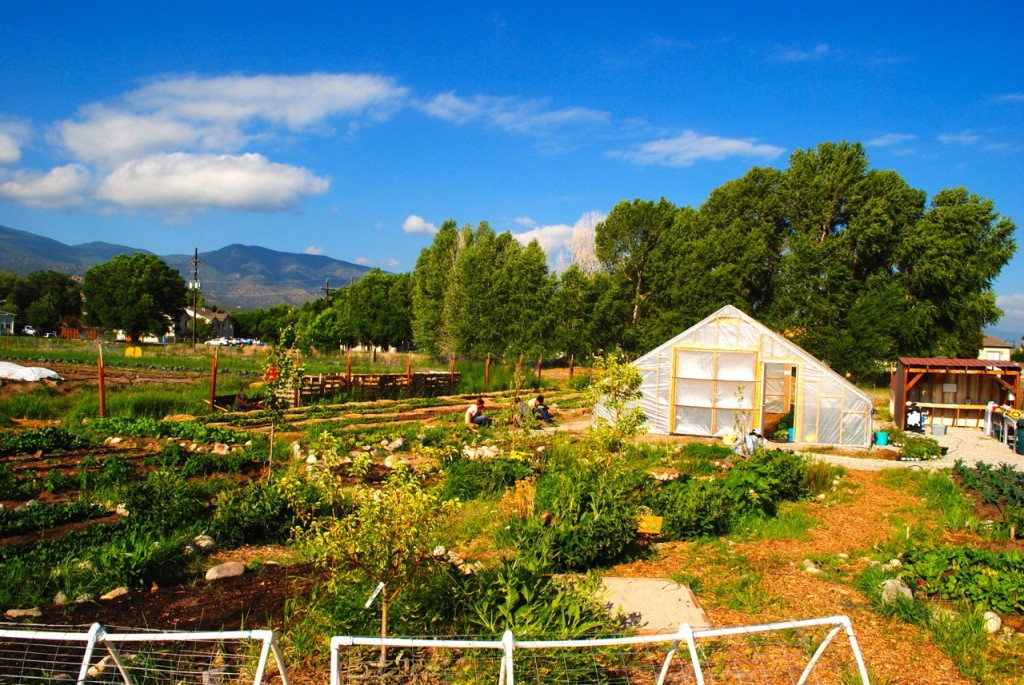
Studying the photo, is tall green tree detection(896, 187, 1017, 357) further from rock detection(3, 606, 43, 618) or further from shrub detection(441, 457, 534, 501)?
rock detection(3, 606, 43, 618)

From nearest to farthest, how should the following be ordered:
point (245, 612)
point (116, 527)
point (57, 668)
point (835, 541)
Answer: point (57, 668) → point (245, 612) → point (116, 527) → point (835, 541)

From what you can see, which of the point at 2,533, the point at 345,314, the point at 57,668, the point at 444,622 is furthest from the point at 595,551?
the point at 345,314

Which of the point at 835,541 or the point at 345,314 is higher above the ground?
the point at 345,314

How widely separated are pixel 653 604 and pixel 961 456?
1535 cm

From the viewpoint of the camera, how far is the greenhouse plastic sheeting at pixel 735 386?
19.4m

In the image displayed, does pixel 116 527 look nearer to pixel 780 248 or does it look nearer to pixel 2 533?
pixel 2 533

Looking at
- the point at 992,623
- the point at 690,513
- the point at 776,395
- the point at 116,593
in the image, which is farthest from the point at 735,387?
the point at 116,593

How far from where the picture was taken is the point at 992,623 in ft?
21.1

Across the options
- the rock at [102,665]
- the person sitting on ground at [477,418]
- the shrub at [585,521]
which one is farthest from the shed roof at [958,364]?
the rock at [102,665]

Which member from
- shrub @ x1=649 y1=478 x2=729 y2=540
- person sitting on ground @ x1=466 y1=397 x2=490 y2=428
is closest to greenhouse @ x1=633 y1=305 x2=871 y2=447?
person sitting on ground @ x1=466 y1=397 x2=490 y2=428

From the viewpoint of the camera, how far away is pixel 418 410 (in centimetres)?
2448

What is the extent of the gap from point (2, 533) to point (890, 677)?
973cm

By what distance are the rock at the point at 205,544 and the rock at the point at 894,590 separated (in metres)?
7.48

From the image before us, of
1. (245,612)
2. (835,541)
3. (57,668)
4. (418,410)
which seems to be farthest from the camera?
(418,410)
